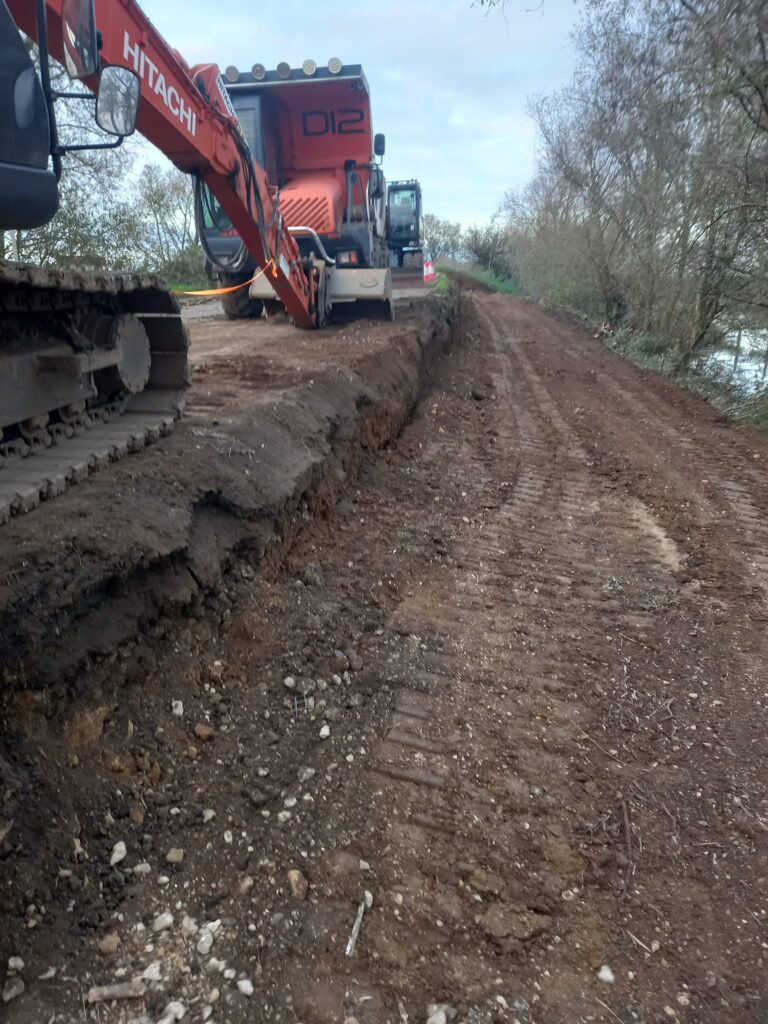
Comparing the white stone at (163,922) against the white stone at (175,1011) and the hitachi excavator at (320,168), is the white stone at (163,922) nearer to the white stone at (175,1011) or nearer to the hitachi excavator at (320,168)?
the white stone at (175,1011)

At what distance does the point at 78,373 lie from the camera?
4062 millimetres

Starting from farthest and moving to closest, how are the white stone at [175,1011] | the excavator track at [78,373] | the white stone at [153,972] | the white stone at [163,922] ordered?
the excavator track at [78,373], the white stone at [163,922], the white stone at [153,972], the white stone at [175,1011]

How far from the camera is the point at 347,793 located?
290 cm

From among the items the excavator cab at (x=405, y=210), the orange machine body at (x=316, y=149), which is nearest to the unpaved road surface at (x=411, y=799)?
the orange machine body at (x=316, y=149)

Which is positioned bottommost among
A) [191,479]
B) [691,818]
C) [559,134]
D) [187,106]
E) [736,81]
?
[691,818]

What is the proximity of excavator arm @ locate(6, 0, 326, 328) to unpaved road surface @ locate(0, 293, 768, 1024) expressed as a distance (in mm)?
3368

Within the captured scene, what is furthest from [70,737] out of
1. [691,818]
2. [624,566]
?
[624,566]

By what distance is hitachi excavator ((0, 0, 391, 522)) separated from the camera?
310 cm

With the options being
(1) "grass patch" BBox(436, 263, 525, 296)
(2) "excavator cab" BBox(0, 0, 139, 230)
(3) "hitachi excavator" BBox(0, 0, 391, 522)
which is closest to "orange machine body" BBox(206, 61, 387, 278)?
(3) "hitachi excavator" BBox(0, 0, 391, 522)

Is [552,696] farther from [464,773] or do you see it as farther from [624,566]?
[624,566]

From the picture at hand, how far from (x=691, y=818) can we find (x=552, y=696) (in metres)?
0.90

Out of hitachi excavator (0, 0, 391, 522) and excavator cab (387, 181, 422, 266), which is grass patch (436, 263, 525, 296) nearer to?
excavator cab (387, 181, 422, 266)

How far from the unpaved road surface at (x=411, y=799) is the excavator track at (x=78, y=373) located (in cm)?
102

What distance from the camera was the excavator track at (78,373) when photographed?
139 inches
